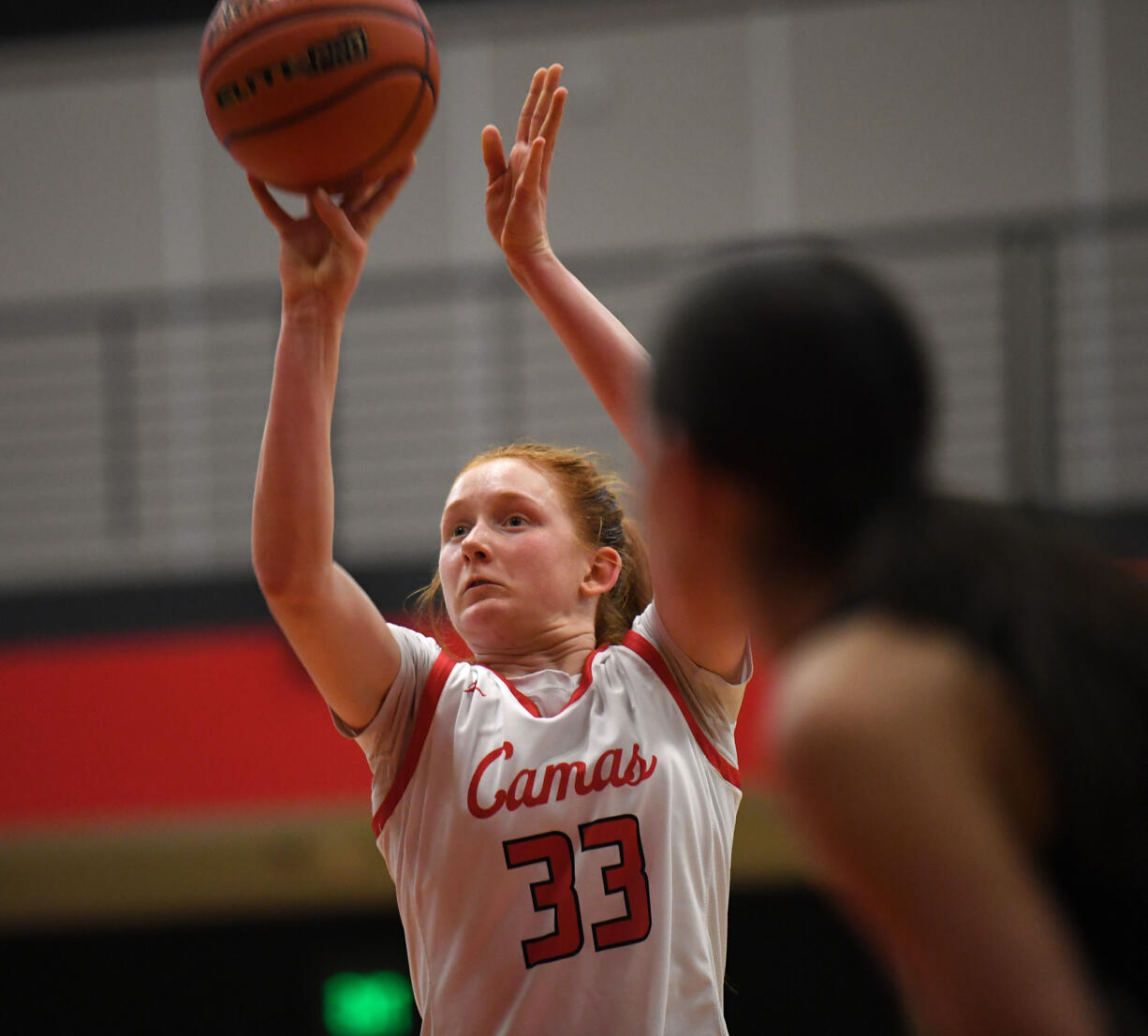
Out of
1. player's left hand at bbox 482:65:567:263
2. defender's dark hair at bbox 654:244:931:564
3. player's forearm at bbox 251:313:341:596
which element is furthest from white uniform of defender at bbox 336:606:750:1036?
defender's dark hair at bbox 654:244:931:564

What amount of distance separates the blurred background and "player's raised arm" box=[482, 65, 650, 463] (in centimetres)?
311

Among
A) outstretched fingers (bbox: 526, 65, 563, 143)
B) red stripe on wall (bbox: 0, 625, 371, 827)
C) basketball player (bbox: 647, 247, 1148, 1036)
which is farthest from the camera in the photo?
red stripe on wall (bbox: 0, 625, 371, 827)

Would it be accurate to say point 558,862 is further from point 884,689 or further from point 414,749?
point 884,689

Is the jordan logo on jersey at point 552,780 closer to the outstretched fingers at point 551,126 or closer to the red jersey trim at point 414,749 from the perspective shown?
the red jersey trim at point 414,749

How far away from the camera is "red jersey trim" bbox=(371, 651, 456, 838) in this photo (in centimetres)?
178

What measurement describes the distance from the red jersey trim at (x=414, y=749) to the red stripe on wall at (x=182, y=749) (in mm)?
2917

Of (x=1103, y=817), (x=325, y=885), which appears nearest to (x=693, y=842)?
(x=1103, y=817)

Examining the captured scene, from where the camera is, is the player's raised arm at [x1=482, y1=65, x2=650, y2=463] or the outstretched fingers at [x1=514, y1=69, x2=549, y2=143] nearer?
the player's raised arm at [x1=482, y1=65, x2=650, y2=463]

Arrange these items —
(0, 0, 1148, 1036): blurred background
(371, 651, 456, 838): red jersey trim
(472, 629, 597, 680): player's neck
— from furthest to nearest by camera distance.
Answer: (0, 0, 1148, 1036): blurred background < (472, 629, 597, 680): player's neck < (371, 651, 456, 838): red jersey trim

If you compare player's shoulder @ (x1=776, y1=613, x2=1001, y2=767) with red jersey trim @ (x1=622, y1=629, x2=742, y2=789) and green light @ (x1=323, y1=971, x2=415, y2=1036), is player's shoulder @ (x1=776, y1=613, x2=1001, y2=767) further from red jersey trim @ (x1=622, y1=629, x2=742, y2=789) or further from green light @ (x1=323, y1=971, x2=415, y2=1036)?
green light @ (x1=323, y1=971, x2=415, y2=1036)

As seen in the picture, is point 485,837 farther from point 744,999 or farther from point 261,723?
point 744,999

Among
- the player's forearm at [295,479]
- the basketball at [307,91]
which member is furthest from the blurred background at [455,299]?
the player's forearm at [295,479]

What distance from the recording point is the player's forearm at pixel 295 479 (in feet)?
5.36

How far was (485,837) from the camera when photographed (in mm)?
1713
